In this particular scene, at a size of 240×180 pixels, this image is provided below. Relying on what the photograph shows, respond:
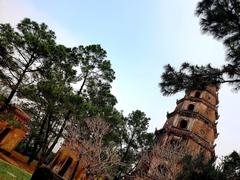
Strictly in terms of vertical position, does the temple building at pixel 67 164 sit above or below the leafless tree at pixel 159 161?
below

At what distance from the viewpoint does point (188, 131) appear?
32.6 metres

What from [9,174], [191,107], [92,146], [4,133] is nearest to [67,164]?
[92,146]

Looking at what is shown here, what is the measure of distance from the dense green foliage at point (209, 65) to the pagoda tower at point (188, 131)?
22318 mm

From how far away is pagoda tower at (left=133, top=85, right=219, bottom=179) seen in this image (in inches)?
1244

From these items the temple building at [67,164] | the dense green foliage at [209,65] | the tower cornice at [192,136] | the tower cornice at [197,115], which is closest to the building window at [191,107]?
the tower cornice at [197,115]

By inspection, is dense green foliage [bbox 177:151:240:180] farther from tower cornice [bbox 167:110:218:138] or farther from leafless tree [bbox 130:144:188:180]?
tower cornice [bbox 167:110:218:138]

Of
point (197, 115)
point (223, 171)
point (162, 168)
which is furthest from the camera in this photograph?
point (197, 115)

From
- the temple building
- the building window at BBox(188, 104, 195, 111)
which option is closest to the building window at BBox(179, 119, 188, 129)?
the building window at BBox(188, 104, 195, 111)

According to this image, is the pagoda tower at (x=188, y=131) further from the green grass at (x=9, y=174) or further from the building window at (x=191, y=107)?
the green grass at (x=9, y=174)

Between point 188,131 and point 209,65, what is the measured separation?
82.8 ft

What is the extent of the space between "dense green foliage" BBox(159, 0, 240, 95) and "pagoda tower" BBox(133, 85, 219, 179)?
2232cm

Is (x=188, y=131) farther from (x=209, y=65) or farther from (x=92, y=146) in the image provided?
(x=209, y=65)

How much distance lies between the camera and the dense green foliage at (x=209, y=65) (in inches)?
315

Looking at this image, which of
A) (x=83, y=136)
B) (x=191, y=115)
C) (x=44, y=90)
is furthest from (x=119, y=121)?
(x=44, y=90)
